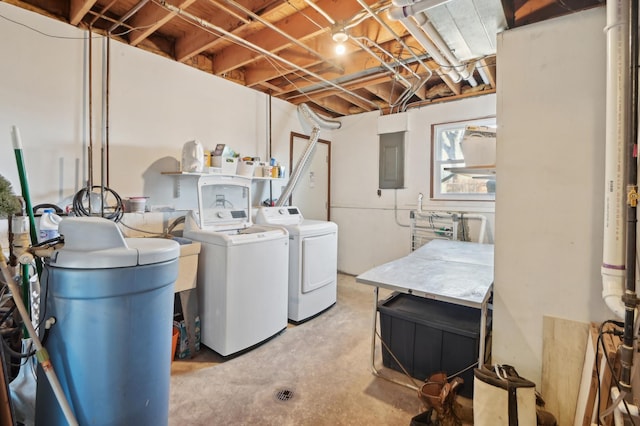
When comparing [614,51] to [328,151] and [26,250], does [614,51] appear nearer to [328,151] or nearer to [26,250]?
[26,250]

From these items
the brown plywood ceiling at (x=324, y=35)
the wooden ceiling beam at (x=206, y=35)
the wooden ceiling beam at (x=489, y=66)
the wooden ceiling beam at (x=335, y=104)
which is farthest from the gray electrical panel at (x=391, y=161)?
the wooden ceiling beam at (x=206, y=35)

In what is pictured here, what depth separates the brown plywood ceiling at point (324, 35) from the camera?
1.67 meters

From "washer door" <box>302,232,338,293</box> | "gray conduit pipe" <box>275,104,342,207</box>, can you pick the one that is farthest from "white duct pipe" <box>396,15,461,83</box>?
"washer door" <box>302,232,338,293</box>

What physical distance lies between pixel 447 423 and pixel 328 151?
3.94 meters

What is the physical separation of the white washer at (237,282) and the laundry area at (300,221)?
2cm

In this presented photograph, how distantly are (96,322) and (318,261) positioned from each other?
216 centimetres

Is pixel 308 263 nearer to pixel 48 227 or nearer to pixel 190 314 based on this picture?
pixel 190 314

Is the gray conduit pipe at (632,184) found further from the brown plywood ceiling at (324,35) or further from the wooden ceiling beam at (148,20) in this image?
the wooden ceiling beam at (148,20)

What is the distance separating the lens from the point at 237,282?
7.76 feet

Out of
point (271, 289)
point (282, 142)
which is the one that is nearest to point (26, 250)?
point (271, 289)

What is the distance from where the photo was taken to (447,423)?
155 centimetres

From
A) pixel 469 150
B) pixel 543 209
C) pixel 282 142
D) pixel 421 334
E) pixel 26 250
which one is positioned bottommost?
pixel 421 334

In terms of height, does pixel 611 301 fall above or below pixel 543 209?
below

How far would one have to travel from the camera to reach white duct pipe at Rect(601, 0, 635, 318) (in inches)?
45.4
